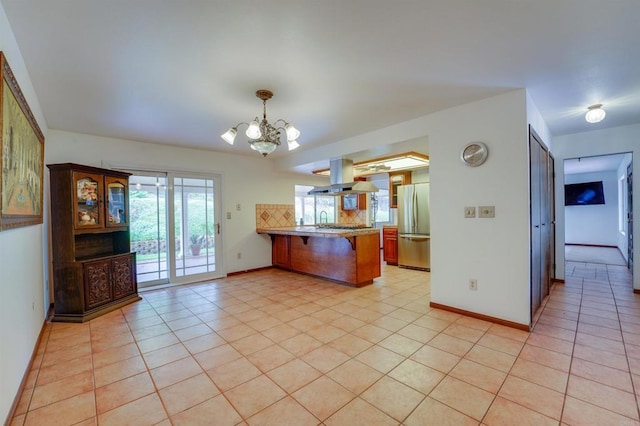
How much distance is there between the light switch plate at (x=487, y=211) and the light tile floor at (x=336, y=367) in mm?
1117

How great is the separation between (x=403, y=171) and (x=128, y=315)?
5.40 meters

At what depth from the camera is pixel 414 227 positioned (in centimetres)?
550

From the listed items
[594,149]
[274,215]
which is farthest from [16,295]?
[594,149]

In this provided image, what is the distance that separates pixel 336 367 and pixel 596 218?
33.9 feet

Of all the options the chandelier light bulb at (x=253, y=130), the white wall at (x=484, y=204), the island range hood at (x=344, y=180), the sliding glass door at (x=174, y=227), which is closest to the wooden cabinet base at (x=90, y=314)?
the sliding glass door at (x=174, y=227)

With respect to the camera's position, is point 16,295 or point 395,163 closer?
point 16,295

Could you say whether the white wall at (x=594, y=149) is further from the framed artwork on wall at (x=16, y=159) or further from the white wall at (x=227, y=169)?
the framed artwork on wall at (x=16, y=159)

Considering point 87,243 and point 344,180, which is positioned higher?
point 344,180

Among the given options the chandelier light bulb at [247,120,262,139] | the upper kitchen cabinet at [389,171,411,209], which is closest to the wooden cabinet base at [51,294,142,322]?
the chandelier light bulb at [247,120,262,139]

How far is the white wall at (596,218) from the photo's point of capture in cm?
804

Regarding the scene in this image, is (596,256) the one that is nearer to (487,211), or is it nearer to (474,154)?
(487,211)

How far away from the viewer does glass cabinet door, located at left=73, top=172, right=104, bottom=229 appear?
3.28 metres

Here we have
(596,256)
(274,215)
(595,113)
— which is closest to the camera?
(595,113)

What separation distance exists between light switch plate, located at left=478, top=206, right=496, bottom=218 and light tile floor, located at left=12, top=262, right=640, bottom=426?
3.66ft
